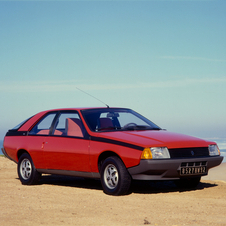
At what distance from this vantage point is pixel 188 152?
25.4 feet

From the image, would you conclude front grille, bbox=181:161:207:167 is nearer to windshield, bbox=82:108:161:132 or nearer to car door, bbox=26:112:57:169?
windshield, bbox=82:108:161:132

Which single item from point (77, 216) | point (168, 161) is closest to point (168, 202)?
point (168, 161)

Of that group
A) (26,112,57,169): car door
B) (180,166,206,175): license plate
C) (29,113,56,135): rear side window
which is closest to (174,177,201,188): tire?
(180,166,206,175): license plate

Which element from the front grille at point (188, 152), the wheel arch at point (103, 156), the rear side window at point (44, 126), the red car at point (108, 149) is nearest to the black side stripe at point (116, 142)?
the red car at point (108, 149)

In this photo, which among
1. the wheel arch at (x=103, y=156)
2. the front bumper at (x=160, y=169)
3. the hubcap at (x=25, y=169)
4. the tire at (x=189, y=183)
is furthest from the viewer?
the hubcap at (x=25, y=169)

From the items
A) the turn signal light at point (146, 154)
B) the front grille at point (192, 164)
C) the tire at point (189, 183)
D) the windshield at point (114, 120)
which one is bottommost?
the tire at point (189, 183)

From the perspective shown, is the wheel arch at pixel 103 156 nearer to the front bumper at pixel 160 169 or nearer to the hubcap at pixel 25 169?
the front bumper at pixel 160 169

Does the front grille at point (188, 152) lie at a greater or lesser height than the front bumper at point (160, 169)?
greater

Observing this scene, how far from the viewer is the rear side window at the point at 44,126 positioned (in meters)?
9.64

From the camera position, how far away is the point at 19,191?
8680 mm

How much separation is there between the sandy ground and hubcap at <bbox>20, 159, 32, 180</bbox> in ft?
1.00

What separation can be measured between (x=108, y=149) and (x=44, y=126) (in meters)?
2.50

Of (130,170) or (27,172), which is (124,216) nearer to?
(130,170)

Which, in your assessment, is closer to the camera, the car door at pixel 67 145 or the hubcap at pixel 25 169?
the car door at pixel 67 145
